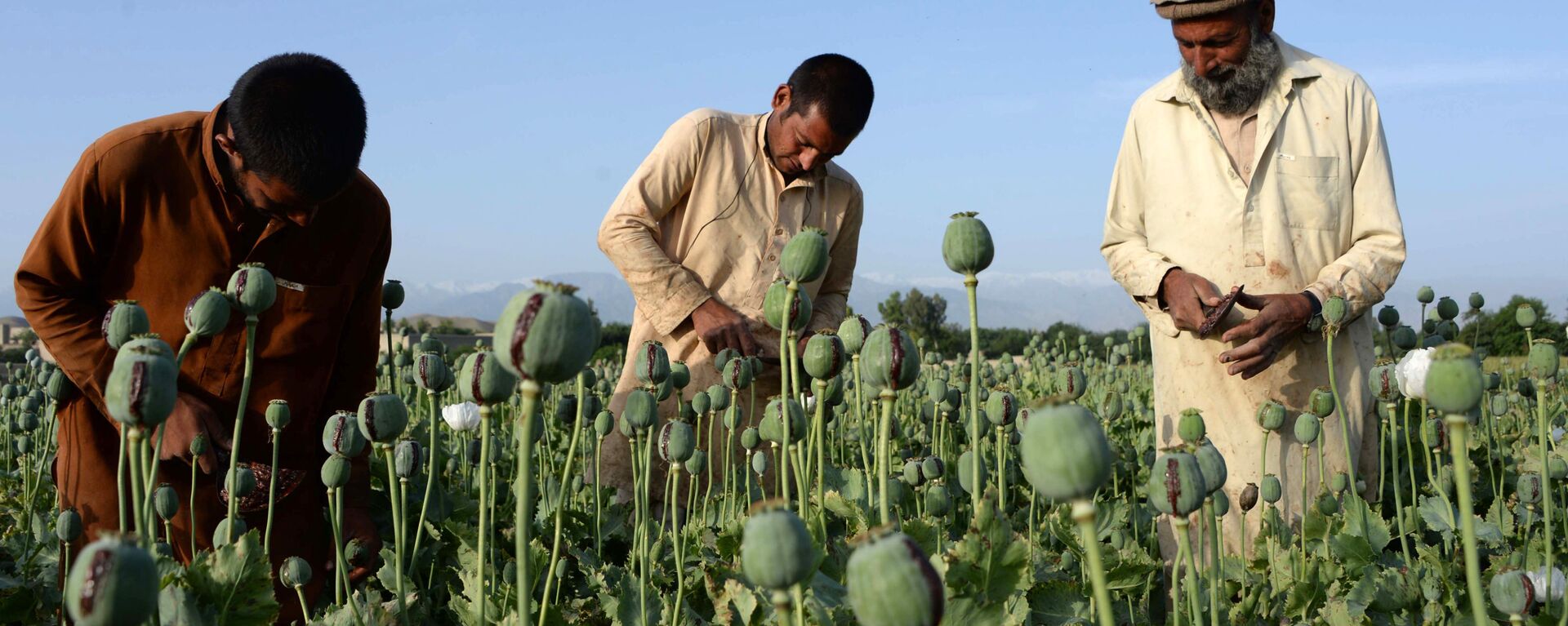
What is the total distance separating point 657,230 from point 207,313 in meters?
2.22

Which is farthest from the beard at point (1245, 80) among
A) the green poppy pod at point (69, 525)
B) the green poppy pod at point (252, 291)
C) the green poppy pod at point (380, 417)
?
the green poppy pod at point (69, 525)

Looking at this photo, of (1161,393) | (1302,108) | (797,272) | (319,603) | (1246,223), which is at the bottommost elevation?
(319,603)

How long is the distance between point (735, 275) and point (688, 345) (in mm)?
289

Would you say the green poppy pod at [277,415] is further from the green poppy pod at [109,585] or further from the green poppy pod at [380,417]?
the green poppy pod at [109,585]

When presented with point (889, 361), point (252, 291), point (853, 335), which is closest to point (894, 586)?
point (889, 361)

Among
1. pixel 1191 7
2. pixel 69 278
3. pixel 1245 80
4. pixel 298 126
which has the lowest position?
pixel 69 278

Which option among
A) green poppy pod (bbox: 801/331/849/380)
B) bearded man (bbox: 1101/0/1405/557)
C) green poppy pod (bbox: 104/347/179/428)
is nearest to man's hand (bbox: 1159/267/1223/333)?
bearded man (bbox: 1101/0/1405/557)

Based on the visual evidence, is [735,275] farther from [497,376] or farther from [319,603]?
[497,376]

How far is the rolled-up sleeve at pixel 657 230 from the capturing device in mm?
3936

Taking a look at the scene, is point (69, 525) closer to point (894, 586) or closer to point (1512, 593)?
point (894, 586)

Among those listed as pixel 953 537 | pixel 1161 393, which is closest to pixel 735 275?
pixel 953 537

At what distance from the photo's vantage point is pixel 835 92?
369 centimetres

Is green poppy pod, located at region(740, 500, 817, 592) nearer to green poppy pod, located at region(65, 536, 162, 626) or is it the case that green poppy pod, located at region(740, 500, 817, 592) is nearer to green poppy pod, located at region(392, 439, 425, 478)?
green poppy pod, located at region(65, 536, 162, 626)

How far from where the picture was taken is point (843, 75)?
3.74 m
